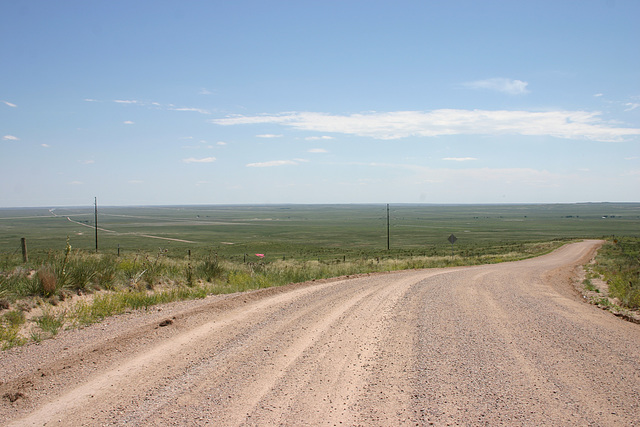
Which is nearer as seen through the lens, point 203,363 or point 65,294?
point 203,363

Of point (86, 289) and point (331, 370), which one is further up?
point (331, 370)

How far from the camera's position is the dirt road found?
467 centimetres

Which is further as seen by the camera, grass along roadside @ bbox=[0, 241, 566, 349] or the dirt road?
grass along roadside @ bbox=[0, 241, 566, 349]

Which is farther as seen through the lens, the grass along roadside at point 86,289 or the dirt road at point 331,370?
the grass along roadside at point 86,289

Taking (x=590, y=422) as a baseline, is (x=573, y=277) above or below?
below

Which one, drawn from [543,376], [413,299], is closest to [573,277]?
[413,299]

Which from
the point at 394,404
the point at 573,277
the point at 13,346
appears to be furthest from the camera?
the point at 573,277

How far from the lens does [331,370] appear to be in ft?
19.6

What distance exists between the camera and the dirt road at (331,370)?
4.67m

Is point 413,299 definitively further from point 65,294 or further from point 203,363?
point 65,294

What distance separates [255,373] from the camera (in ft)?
19.1

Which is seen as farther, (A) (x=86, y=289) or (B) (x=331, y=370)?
(A) (x=86, y=289)

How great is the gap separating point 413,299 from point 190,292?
6662 millimetres

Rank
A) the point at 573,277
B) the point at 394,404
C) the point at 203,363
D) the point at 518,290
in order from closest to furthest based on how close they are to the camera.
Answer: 1. the point at 394,404
2. the point at 203,363
3. the point at 518,290
4. the point at 573,277
